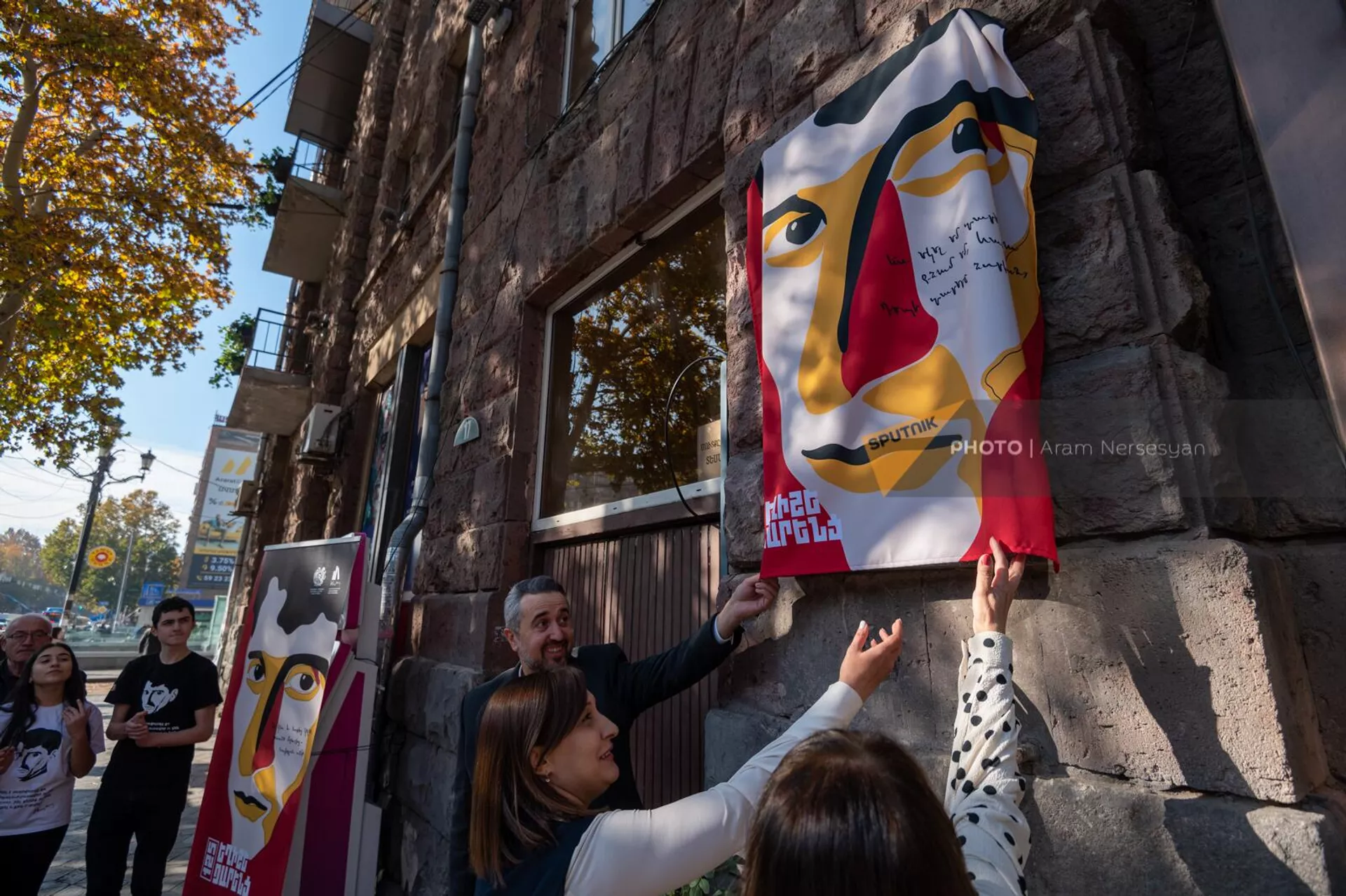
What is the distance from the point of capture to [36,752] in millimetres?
3486

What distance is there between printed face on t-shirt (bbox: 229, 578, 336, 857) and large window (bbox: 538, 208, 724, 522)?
1443 millimetres

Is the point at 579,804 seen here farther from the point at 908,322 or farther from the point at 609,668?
the point at 908,322

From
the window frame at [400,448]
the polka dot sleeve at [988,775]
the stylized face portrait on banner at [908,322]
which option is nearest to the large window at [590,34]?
the stylized face portrait on banner at [908,322]

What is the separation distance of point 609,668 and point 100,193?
13.0 metres

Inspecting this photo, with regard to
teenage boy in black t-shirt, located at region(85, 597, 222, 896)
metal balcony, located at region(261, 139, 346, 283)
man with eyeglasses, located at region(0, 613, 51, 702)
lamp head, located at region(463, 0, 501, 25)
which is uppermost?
metal balcony, located at region(261, 139, 346, 283)

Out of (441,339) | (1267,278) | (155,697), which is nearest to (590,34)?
(441,339)

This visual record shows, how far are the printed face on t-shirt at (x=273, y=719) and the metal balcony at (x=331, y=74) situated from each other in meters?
10.2

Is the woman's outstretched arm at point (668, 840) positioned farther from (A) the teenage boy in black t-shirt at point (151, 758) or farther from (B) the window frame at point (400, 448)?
(B) the window frame at point (400, 448)

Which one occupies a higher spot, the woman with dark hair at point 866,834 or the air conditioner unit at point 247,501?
the air conditioner unit at point 247,501

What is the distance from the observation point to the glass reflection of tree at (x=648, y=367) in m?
3.38

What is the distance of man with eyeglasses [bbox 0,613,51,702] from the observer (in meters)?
4.01

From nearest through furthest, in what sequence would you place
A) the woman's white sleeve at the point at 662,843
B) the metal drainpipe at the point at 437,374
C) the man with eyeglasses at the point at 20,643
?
1. the woman's white sleeve at the point at 662,843
2. the man with eyeglasses at the point at 20,643
3. the metal drainpipe at the point at 437,374

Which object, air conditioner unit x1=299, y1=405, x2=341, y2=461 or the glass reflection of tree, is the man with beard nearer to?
the glass reflection of tree

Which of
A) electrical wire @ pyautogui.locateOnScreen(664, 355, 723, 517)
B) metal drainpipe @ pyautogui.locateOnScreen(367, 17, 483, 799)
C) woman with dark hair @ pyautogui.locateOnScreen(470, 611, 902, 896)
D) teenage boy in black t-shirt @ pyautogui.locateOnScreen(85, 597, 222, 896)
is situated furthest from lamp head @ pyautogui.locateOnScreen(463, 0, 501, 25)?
woman with dark hair @ pyautogui.locateOnScreen(470, 611, 902, 896)
